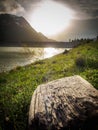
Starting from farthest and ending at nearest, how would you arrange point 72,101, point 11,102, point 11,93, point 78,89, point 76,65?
point 76,65 → point 11,93 → point 11,102 → point 78,89 → point 72,101

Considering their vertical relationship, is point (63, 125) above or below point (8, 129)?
above

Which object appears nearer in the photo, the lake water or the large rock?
the large rock

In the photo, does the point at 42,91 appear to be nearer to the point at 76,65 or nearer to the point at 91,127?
the point at 91,127

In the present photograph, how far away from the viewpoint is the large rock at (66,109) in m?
6.46

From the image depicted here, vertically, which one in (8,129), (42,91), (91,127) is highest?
(42,91)

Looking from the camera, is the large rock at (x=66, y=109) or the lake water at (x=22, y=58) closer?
the large rock at (x=66, y=109)

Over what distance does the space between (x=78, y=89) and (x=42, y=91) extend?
4.99 ft

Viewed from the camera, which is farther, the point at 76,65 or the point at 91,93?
the point at 76,65

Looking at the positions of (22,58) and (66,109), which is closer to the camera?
(66,109)

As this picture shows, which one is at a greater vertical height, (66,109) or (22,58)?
(66,109)

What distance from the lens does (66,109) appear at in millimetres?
6910

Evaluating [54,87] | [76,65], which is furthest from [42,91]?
[76,65]

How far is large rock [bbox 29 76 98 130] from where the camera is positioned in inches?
255

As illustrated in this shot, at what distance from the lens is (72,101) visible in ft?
23.8
